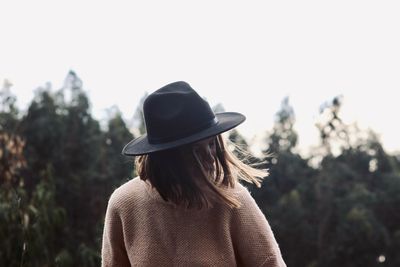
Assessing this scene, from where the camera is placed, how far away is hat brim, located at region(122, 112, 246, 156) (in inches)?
51.8

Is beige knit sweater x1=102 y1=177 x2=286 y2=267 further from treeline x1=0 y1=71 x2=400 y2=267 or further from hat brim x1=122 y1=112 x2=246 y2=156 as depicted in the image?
treeline x1=0 y1=71 x2=400 y2=267

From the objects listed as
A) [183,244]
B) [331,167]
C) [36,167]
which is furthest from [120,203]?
[331,167]

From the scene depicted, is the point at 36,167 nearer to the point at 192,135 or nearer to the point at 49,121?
the point at 49,121

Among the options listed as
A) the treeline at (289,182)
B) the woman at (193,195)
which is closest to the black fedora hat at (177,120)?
the woman at (193,195)

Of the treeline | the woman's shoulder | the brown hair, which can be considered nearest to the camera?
the brown hair

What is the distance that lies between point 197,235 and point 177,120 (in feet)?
0.86

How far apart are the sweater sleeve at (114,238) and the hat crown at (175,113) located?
219 millimetres

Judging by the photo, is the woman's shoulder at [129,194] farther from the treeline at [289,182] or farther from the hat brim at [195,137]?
the treeline at [289,182]

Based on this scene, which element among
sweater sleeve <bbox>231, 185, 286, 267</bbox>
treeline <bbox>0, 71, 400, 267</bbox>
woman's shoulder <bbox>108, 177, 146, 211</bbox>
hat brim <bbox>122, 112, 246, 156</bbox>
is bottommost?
treeline <bbox>0, 71, 400, 267</bbox>

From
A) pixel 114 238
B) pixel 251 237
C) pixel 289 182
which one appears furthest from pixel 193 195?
pixel 289 182

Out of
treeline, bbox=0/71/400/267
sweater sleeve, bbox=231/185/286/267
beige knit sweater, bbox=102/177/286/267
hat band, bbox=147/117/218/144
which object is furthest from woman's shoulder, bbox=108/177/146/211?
treeline, bbox=0/71/400/267

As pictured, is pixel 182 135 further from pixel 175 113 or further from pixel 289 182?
pixel 289 182

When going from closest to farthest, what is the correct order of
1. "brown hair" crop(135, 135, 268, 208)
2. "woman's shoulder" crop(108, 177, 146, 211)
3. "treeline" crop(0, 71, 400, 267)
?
"brown hair" crop(135, 135, 268, 208)
"woman's shoulder" crop(108, 177, 146, 211)
"treeline" crop(0, 71, 400, 267)

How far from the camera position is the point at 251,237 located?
1338 mm
